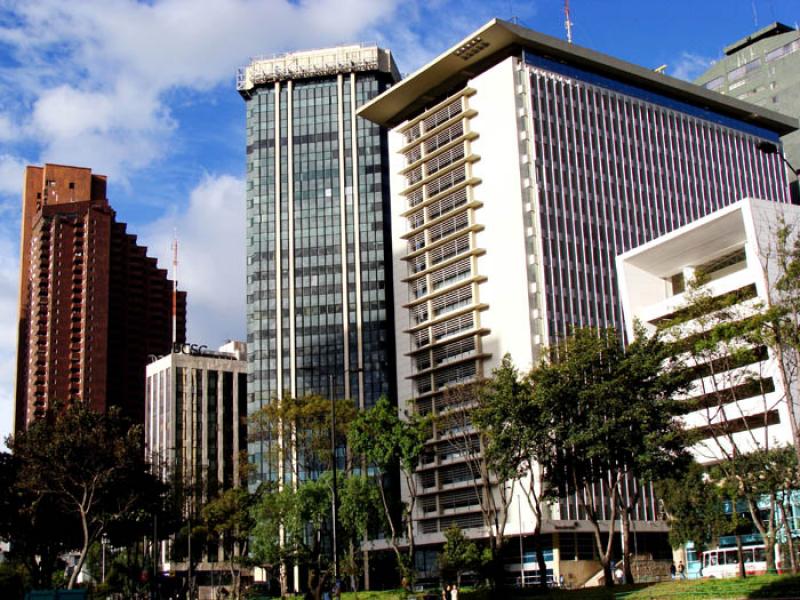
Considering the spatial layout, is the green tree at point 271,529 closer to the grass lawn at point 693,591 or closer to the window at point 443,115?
the grass lawn at point 693,591

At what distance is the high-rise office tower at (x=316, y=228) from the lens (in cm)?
13038

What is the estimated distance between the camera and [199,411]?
543ft

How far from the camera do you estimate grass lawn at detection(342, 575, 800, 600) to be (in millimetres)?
40469

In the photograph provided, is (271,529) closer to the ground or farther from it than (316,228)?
closer to the ground

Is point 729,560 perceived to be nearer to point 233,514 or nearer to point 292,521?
point 292,521

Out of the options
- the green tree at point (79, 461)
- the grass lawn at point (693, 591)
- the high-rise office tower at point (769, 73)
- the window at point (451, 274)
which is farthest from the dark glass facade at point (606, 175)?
the grass lawn at point (693, 591)

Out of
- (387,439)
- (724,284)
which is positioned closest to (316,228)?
(724,284)

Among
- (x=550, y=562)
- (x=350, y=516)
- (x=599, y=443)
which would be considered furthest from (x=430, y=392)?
(x=599, y=443)

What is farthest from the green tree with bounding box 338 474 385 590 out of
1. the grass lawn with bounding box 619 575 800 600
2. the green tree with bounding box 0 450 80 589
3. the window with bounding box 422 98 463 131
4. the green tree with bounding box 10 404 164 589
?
the window with bounding box 422 98 463 131

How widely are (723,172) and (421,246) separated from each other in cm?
3883

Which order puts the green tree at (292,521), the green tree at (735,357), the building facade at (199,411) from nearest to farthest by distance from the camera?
the green tree at (735,357) < the green tree at (292,521) < the building facade at (199,411)

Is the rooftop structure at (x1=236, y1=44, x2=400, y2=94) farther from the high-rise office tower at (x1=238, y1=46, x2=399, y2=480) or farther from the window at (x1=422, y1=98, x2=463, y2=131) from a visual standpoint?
the window at (x1=422, y1=98, x2=463, y2=131)

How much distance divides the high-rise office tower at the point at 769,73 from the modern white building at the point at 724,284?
63946 millimetres

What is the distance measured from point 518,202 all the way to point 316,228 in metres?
35.1
